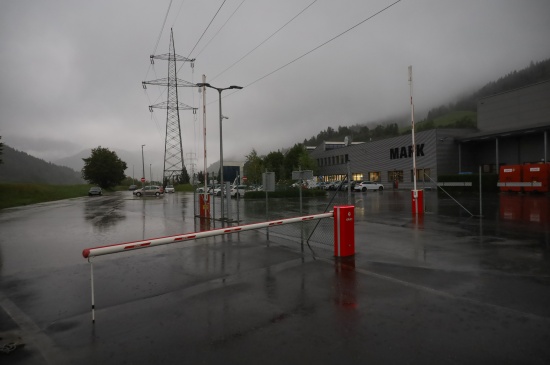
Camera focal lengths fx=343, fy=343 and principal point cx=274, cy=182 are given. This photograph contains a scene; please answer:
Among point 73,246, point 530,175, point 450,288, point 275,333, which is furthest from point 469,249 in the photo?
point 530,175

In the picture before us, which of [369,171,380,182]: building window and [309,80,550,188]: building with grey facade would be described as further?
[369,171,380,182]: building window

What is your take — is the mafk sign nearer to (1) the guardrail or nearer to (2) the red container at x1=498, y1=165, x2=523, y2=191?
(2) the red container at x1=498, y1=165, x2=523, y2=191

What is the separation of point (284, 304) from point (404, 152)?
5493 centimetres

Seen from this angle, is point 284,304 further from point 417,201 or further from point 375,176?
point 375,176

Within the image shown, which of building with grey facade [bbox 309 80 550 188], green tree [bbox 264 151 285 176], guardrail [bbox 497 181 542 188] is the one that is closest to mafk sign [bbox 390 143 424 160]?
building with grey facade [bbox 309 80 550 188]

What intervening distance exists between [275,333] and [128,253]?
6.45 m

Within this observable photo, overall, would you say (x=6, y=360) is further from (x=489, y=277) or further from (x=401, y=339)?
(x=489, y=277)

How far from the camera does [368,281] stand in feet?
20.4

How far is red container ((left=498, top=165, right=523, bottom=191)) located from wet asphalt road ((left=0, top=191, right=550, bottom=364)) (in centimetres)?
2634

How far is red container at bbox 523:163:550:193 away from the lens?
29.3 meters

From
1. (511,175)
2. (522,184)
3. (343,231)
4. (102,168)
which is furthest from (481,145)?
(102,168)

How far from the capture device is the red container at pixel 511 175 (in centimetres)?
3158

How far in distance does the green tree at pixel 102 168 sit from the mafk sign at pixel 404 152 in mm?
62614

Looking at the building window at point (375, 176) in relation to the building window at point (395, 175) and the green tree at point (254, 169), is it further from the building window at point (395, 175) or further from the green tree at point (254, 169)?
the green tree at point (254, 169)
